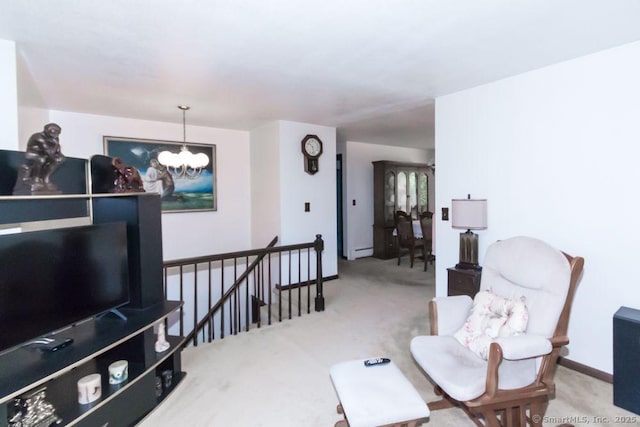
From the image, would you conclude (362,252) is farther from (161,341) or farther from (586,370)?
(161,341)

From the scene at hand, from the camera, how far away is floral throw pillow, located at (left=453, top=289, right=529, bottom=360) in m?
1.96

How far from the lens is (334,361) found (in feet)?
8.75

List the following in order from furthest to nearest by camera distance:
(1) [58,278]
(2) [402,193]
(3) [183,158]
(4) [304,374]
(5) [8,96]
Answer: (2) [402,193] < (3) [183,158] < (4) [304,374] < (5) [8,96] < (1) [58,278]

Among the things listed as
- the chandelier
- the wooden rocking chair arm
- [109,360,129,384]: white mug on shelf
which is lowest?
[109,360,129,384]: white mug on shelf

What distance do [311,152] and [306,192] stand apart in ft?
1.93

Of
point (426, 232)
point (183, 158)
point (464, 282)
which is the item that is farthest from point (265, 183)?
point (464, 282)

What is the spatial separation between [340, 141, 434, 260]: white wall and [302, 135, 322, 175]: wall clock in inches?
69.4

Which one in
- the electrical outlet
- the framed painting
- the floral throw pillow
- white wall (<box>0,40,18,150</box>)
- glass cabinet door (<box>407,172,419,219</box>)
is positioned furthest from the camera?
glass cabinet door (<box>407,172,419,219</box>)

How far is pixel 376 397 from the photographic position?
1.58 meters

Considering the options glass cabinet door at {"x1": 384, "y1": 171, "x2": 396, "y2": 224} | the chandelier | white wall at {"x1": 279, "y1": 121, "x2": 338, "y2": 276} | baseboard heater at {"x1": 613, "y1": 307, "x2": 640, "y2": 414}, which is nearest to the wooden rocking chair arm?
baseboard heater at {"x1": 613, "y1": 307, "x2": 640, "y2": 414}

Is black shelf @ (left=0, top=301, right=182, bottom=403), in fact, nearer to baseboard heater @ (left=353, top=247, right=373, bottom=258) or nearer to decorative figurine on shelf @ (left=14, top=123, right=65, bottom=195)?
decorative figurine on shelf @ (left=14, top=123, right=65, bottom=195)

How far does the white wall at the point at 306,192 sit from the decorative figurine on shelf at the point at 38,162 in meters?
2.88

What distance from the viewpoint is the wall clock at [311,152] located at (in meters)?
4.68

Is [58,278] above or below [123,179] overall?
below
